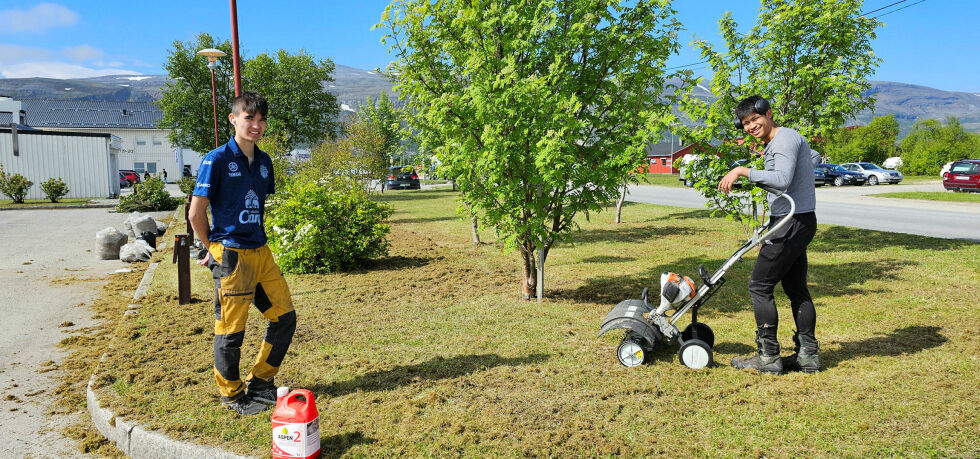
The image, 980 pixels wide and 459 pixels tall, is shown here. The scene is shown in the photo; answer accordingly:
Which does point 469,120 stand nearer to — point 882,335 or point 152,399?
point 152,399

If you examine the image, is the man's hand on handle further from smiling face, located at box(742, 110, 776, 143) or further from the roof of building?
the roof of building

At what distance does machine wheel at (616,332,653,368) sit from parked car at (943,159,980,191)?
2940 centimetres

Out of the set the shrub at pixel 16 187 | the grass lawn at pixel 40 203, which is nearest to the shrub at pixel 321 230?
the grass lawn at pixel 40 203

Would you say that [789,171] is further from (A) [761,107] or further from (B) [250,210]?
(B) [250,210]

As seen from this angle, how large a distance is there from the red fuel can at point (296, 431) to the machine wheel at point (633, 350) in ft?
8.08

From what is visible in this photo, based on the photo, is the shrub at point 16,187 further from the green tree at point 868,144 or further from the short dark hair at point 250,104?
the green tree at point 868,144

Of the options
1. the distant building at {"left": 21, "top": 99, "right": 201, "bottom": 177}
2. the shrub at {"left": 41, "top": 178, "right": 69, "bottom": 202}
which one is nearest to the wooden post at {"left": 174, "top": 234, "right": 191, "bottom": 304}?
the shrub at {"left": 41, "top": 178, "right": 69, "bottom": 202}

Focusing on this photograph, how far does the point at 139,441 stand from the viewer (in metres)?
3.68

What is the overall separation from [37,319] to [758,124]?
799 cm

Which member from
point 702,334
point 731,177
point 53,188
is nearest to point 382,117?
point 53,188

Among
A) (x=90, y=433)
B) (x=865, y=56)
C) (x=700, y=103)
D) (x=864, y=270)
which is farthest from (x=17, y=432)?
(x=865, y=56)

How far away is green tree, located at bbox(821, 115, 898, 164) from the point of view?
49188 mm

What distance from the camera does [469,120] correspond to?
6.34 metres

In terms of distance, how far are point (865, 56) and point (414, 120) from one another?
741 centimetres
